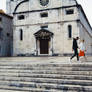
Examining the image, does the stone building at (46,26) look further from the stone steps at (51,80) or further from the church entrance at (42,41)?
the stone steps at (51,80)

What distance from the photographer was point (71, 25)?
23.1 metres

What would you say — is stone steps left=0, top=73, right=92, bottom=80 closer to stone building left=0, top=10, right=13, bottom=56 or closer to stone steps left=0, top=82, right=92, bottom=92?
stone steps left=0, top=82, right=92, bottom=92

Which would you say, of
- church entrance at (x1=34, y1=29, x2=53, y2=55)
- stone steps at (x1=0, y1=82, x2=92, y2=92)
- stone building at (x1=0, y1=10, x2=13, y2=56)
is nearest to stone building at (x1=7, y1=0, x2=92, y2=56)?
church entrance at (x1=34, y1=29, x2=53, y2=55)

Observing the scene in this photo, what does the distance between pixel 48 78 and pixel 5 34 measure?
84.0 feet

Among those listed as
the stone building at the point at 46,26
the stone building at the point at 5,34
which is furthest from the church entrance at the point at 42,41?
the stone building at the point at 5,34

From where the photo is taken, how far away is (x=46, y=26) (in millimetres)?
25219

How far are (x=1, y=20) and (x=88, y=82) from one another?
26.8 m

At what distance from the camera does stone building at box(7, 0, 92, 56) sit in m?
23.2

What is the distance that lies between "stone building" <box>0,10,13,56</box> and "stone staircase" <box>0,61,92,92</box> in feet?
72.7

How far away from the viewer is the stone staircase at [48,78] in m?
6.10

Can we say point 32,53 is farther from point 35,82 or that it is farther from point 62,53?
point 35,82

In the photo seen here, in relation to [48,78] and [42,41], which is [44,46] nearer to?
[42,41]

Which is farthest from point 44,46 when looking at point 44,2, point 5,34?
point 5,34

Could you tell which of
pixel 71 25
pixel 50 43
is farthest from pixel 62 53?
Answer: pixel 71 25
